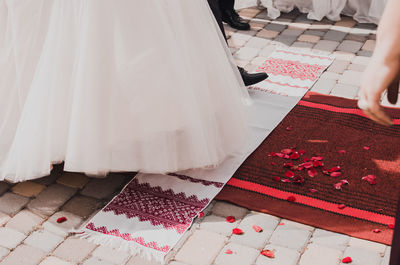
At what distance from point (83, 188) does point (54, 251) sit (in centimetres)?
53

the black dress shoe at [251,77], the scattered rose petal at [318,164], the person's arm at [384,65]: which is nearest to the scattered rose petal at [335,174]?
the scattered rose petal at [318,164]

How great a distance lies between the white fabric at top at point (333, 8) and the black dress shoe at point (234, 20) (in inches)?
16.2

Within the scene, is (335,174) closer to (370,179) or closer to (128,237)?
(370,179)

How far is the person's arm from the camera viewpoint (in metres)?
1.25

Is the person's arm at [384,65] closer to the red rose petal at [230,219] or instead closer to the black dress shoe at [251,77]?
the red rose petal at [230,219]

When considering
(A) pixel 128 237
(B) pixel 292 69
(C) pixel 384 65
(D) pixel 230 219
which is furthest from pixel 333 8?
(C) pixel 384 65

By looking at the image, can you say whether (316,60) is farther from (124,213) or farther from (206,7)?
(124,213)

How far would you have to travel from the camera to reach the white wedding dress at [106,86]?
2859 millimetres

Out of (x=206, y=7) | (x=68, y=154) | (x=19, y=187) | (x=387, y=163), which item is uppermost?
(x=206, y=7)

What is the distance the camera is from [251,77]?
13.8 ft

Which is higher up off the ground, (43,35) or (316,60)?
(43,35)

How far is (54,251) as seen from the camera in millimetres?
2773

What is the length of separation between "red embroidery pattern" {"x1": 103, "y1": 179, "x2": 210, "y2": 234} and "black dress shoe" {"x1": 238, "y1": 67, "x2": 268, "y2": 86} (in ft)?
4.42

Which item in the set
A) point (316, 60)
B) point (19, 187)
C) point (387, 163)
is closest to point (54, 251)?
point (19, 187)
